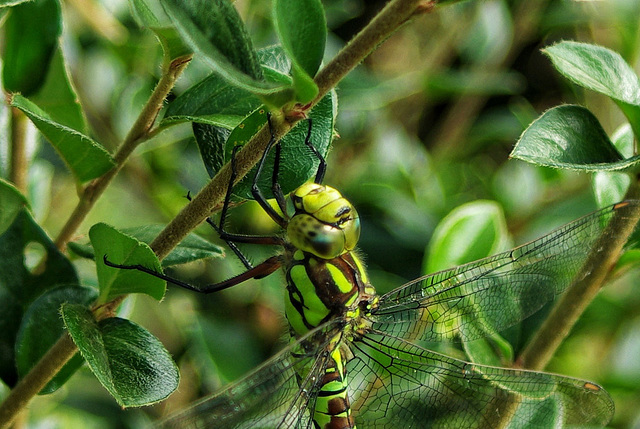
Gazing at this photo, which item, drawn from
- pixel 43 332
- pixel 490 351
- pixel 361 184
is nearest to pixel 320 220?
pixel 490 351

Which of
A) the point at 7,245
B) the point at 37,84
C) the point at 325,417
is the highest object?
the point at 37,84

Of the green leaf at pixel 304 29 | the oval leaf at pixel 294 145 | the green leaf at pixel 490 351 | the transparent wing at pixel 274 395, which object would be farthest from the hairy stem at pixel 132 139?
the green leaf at pixel 490 351

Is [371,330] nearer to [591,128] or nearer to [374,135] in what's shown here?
[591,128]

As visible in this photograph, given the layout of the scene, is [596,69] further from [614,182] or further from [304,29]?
[304,29]

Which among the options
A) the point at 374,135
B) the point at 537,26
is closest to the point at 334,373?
the point at 374,135

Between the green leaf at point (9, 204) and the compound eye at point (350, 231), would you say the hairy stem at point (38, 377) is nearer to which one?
the green leaf at point (9, 204)

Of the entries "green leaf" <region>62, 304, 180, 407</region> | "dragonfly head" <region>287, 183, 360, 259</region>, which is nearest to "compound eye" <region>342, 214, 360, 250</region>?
"dragonfly head" <region>287, 183, 360, 259</region>

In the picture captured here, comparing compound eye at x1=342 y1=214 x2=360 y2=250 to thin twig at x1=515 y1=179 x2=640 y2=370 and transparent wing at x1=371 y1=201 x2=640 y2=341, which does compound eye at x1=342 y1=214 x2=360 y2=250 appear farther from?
thin twig at x1=515 y1=179 x2=640 y2=370
